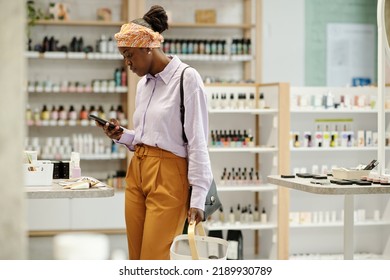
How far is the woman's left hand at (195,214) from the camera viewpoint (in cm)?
288

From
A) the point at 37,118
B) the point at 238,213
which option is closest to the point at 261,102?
the point at 238,213

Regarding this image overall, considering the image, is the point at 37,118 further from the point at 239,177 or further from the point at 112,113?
the point at 239,177

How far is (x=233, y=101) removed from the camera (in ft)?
20.2

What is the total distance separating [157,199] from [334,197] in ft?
12.8

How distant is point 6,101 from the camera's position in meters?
1.09

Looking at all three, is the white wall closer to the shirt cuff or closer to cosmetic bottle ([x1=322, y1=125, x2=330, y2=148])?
cosmetic bottle ([x1=322, y1=125, x2=330, y2=148])

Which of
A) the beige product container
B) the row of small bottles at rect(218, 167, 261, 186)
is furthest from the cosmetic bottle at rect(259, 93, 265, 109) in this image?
the beige product container

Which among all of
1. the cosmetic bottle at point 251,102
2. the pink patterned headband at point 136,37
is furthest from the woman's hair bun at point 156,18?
the cosmetic bottle at point 251,102

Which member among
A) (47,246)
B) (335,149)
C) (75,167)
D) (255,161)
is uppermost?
(75,167)

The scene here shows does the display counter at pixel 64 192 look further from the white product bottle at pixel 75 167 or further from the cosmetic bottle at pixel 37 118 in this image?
the cosmetic bottle at pixel 37 118

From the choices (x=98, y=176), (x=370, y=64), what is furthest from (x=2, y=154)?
(x=370, y=64)

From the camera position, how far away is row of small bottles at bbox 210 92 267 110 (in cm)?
615

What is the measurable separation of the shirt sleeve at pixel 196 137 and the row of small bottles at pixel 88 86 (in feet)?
14.4
